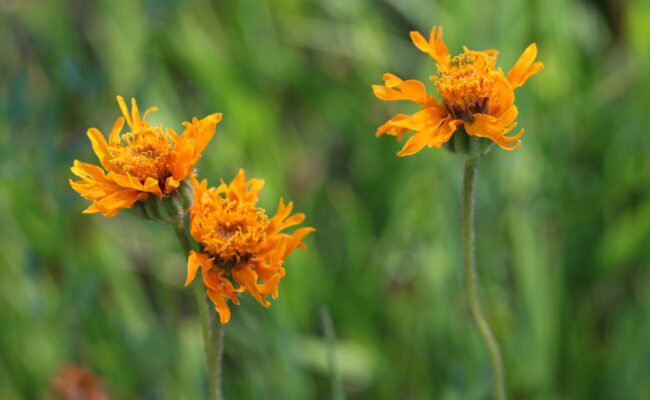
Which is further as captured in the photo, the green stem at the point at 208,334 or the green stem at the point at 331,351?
the green stem at the point at 331,351

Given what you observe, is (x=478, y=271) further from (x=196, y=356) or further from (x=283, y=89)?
(x=283, y=89)

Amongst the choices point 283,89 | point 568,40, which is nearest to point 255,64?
point 283,89

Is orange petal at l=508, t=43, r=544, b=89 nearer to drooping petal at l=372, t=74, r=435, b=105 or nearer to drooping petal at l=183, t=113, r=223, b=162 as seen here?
drooping petal at l=372, t=74, r=435, b=105

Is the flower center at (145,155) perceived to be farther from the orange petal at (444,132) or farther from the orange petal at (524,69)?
the orange petal at (524,69)

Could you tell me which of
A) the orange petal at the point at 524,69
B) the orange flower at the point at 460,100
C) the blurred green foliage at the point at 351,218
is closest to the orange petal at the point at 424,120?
the orange flower at the point at 460,100

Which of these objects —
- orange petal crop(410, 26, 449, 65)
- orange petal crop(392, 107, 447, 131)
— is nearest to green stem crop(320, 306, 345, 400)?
orange petal crop(392, 107, 447, 131)

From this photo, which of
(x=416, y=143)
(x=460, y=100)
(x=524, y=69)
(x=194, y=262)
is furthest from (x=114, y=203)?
(x=524, y=69)
